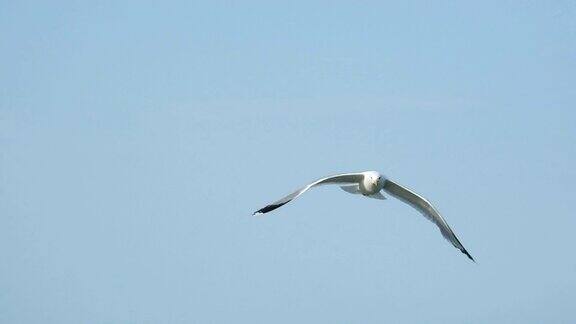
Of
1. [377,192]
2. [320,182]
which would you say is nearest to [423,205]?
[377,192]

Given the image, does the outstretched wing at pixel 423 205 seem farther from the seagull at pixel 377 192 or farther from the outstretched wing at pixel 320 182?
the outstretched wing at pixel 320 182

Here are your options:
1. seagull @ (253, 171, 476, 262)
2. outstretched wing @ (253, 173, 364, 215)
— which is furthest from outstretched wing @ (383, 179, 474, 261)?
outstretched wing @ (253, 173, 364, 215)

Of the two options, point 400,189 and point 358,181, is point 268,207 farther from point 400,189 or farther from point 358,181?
point 400,189

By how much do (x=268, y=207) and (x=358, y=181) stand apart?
11.7ft

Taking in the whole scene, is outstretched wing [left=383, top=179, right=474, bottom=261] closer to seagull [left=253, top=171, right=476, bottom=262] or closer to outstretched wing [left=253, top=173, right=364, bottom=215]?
seagull [left=253, top=171, right=476, bottom=262]

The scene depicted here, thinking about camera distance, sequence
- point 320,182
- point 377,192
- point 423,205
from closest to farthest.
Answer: point 320,182 < point 377,192 < point 423,205

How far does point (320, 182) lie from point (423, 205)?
3802 millimetres

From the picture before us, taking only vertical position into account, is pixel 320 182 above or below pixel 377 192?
above

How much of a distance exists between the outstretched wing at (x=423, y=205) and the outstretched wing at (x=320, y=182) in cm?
131

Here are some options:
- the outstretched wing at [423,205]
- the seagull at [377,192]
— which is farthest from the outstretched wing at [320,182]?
the outstretched wing at [423,205]

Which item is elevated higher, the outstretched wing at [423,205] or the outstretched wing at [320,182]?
the outstretched wing at [320,182]

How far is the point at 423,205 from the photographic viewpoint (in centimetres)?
2672

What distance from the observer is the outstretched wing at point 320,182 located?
2241cm

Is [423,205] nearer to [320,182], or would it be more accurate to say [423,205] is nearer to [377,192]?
[377,192]
